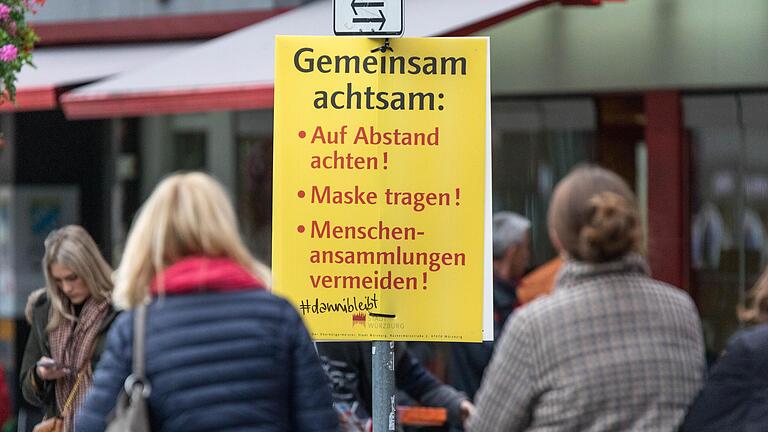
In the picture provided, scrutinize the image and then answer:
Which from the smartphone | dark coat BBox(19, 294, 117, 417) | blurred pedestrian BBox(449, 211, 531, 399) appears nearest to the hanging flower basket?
dark coat BBox(19, 294, 117, 417)

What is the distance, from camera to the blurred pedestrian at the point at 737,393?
13.2 ft

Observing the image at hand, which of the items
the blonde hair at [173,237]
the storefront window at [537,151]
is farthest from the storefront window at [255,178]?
the blonde hair at [173,237]

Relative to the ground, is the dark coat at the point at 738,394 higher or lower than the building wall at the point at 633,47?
lower

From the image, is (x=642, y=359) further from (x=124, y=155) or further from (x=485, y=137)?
(x=124, y=155)

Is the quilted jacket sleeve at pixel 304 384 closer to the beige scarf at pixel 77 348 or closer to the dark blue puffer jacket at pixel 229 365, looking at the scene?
the dark blue puffer jacket at pixel 229 365

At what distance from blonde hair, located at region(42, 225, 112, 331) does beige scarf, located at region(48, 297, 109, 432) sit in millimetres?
49

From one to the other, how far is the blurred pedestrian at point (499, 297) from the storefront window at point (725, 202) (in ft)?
8.50

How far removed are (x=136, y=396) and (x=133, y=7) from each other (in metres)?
9.38

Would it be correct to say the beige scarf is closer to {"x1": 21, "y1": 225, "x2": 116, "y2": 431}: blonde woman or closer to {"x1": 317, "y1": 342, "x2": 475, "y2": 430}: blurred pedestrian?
{"x1": 21, "y1": 225, "x2": 116, "y2": 431}: blonde woman

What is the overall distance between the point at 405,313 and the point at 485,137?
0.71 meters

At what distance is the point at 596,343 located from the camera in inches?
157

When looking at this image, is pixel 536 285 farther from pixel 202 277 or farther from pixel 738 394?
pixel 202 277

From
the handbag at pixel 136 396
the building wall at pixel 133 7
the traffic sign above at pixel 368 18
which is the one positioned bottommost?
the handbag at pixel 136 396

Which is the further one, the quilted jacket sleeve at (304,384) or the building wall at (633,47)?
the building wall at (633,47)
